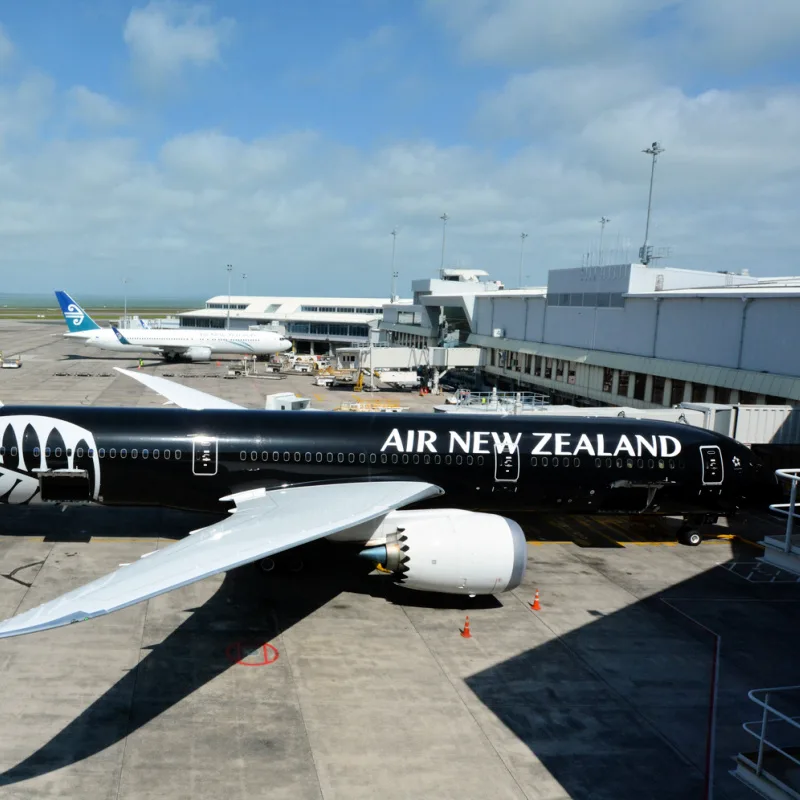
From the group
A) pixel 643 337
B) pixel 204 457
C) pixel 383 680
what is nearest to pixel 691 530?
pixel 383 680

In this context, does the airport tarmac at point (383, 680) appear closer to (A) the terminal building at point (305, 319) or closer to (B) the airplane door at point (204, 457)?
(B) the airplane door at point (204, 457)

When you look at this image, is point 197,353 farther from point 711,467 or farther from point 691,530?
point 711,467

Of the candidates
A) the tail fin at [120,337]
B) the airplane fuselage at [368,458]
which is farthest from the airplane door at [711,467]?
the tail fin at [120,337]

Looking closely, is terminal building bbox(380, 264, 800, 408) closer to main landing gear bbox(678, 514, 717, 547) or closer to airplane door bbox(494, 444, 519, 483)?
main landing gear bbox(678, 514, 717, 547)

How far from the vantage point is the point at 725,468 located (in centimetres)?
2292

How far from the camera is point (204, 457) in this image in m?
20.5

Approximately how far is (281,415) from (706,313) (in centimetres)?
2418

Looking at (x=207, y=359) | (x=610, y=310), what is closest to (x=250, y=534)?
Answer: (x=610, y=310)


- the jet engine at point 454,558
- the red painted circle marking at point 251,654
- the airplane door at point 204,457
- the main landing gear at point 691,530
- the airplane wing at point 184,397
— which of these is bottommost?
the red painted circle marking at point 251,654

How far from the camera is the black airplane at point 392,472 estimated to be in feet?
57.7

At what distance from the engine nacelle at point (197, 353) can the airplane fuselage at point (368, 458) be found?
62094mm

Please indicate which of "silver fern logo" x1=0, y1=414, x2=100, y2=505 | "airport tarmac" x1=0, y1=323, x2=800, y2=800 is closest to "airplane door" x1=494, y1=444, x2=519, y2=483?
"airport tarmac" x1=0, y1=323, x2=800, y2=800

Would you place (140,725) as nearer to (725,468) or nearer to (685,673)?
(685,673)

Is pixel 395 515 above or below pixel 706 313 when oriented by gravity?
below
